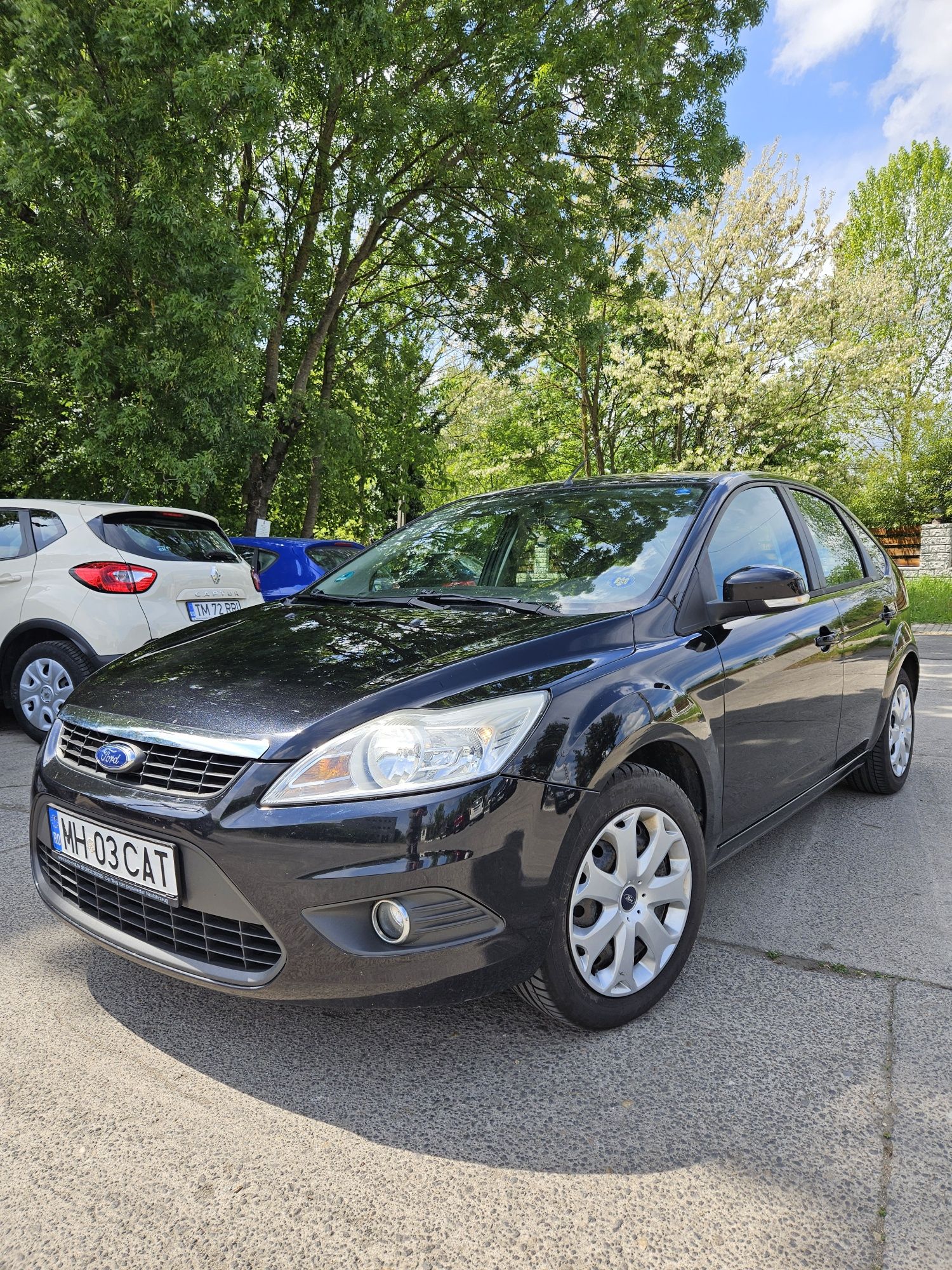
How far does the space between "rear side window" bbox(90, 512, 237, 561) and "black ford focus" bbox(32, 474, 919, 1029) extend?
2829mm

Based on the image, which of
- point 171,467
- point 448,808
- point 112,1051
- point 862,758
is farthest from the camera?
point 171,467

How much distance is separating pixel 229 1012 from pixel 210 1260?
83 cm

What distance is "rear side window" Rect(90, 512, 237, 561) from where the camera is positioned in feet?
18.5

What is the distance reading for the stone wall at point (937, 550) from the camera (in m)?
20.6

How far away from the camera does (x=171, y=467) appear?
9.53m

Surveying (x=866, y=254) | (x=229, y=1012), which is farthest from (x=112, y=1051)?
(x=866, y=254)

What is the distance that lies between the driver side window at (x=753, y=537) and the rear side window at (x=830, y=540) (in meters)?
0.24

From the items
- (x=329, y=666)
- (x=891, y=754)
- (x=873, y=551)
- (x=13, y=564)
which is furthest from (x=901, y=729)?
(x=13, y=564)

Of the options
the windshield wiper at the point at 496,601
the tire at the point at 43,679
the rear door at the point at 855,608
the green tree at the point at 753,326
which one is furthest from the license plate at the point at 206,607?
the green tree at the point at 753,326

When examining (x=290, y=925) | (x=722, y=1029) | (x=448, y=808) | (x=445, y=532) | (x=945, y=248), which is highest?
(x=945, y=248)

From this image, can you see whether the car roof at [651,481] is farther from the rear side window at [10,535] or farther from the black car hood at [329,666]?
the rear side window at [10,535]

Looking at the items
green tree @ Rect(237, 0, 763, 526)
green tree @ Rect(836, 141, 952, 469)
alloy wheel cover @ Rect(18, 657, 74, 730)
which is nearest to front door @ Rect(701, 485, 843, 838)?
alloy wheel cover @ Rect(18, 657, 74, 730)

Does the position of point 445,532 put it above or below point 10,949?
above

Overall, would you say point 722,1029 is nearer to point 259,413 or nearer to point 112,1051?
point 112,1051
